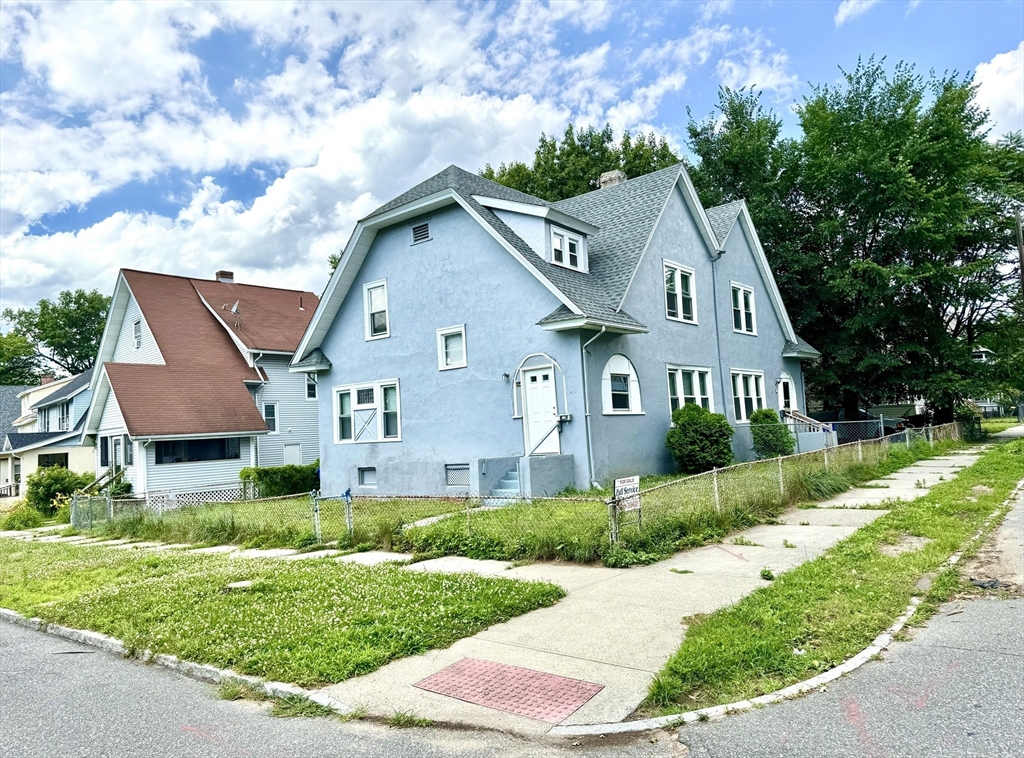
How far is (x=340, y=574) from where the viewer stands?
920 cm

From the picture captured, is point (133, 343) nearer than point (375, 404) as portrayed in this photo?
No

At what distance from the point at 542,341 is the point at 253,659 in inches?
464

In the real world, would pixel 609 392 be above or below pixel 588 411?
above

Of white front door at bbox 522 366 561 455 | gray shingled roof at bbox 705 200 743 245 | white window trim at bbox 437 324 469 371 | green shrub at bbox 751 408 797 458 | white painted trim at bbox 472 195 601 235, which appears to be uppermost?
gray shingled roof at bbox 705 200 743 245

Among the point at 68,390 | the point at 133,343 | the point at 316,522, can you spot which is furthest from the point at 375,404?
the point at 68,390

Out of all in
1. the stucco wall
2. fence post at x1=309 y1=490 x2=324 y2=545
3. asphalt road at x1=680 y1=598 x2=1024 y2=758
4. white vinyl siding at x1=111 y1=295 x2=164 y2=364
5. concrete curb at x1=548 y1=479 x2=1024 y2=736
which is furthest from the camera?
white vinyl siding at x1=111 y1=295 x2=164 y2=364

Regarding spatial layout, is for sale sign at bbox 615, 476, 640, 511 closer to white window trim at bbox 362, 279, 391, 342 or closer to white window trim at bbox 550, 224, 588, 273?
white window trim at bbox 550, 224, 588, 273

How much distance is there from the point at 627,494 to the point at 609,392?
7735 mm

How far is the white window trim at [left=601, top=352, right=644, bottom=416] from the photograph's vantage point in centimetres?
1694

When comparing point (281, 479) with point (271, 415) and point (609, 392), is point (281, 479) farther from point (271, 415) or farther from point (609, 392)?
point (609, 392)

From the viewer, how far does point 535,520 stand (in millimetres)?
10156

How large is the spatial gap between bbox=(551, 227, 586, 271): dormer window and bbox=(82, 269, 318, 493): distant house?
621 inches

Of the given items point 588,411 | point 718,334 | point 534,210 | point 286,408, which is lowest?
point 588,411

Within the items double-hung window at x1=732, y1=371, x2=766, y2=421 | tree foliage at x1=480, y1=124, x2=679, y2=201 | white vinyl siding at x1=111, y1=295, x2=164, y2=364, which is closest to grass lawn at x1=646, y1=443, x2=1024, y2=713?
double-hung window at x1=732, y1=371, x2=766, y2=421
